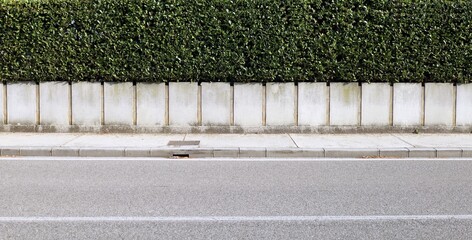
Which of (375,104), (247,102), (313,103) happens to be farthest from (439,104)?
(247,102)

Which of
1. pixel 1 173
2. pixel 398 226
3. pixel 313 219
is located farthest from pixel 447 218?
pixel 1 173

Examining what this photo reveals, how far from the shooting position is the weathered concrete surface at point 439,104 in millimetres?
13438

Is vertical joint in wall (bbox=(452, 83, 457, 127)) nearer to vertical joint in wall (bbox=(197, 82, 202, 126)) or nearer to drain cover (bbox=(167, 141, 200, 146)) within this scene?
vertical joint in wall (bbox=(197, 82, 202, 126))

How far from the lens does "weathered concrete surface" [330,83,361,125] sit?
44.0ft

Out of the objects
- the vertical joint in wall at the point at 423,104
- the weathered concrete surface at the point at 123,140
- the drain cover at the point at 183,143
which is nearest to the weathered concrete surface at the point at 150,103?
the weathered concrete surface at the point at 123,140

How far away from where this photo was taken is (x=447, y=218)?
6.30 meters

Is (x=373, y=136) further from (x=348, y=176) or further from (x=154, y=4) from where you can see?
(x=154, y=4)

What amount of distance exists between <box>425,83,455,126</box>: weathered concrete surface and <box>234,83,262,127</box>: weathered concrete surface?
398 cm

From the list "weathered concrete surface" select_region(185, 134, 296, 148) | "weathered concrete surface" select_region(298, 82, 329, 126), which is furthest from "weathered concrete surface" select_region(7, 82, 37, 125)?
"weathered concrete surface" select_region(298, 82, 329, 126)

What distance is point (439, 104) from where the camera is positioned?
13.5 metres

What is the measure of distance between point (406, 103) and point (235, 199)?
752 cm

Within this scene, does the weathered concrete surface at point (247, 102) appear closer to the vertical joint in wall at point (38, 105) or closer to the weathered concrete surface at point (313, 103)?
the weathered concrete surface at point (313, 103)

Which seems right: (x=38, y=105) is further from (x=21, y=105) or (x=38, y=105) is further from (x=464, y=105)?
(x=464, y=105)

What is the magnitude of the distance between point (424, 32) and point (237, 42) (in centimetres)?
440
